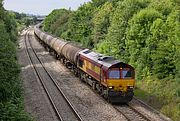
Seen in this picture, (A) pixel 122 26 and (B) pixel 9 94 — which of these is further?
(A) pixel 122 26

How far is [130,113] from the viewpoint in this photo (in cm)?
2359

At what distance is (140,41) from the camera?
34469 millimetres

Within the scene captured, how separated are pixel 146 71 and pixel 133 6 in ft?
31.3

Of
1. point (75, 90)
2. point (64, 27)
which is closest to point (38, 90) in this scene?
point (75, 90)

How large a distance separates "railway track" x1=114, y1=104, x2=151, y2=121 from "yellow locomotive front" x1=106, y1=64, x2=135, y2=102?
1.89 ft

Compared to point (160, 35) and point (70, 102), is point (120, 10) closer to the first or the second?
point (160, 35)

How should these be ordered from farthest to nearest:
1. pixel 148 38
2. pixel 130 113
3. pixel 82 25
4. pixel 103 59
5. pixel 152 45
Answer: pixel 82 25 < pixel 148 38 < pixel 152 45 < pixel 103 59 < pixel 130 113

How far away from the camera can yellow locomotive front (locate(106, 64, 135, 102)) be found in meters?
25.7

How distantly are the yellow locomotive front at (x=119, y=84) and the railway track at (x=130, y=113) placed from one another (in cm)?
58

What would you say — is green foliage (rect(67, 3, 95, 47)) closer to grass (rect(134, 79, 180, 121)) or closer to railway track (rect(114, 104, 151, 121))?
grass (rect(134, 79, 180, 121))

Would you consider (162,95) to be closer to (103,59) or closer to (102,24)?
(103,59)

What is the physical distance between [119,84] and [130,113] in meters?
2.74

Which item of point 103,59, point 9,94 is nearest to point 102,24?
point 103,59

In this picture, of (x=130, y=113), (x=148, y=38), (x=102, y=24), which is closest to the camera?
(x=130, y=113)
